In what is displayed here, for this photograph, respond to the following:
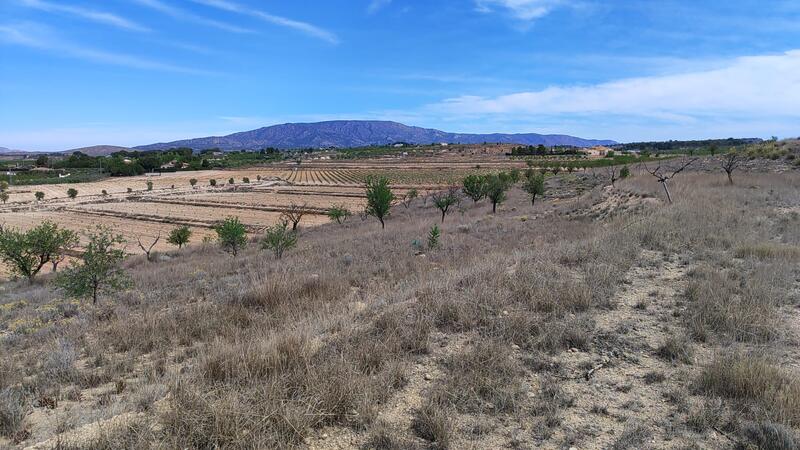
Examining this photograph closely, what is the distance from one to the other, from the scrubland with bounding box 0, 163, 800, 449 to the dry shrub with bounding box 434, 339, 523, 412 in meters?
0.02

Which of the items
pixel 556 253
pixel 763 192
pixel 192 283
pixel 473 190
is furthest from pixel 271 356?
pixel 473 190

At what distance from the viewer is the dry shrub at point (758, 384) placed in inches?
146

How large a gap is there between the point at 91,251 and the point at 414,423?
1353cm

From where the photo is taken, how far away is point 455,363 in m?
4.86

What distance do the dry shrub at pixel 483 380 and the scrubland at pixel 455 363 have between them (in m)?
0.02

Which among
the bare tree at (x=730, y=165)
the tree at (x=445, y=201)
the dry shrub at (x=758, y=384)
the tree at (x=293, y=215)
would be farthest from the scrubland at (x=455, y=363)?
the tree at (x=293, y=215)

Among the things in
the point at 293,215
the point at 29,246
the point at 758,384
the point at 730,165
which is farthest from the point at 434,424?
the point at 293,215

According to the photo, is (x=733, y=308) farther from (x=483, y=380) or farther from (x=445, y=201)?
(x=445, y=201)

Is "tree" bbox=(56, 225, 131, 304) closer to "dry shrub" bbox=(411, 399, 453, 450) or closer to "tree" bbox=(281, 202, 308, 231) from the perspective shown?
"dry shrub" bbox=(411, 399, 453, 450)

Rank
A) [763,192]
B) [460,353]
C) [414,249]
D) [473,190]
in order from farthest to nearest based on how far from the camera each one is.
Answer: [473,190] → [763,192] → [414,249] → [460,353]

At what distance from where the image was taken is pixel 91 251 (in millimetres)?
13094

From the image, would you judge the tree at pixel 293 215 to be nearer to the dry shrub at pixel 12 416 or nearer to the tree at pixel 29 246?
the tree at pixel 29 246

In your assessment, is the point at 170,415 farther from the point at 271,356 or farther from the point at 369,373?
the point at 369,373

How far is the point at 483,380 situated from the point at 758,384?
8.66 feet
